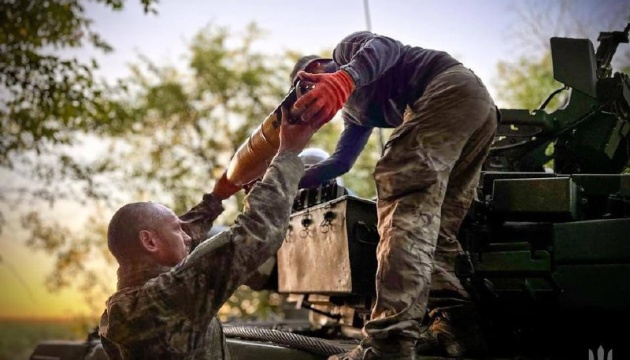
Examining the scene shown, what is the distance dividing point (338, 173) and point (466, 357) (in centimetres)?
160

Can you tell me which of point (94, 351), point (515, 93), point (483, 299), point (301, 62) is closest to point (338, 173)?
point (301, 62)

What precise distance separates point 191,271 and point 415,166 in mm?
1118

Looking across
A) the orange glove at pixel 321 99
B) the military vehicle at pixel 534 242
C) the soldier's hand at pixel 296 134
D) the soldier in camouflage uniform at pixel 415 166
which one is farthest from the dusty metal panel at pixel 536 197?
the soldier's hand at pixel 296 134

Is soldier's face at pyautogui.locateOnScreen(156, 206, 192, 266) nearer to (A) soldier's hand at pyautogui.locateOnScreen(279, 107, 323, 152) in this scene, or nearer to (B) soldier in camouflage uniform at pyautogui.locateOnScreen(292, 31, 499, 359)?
(A) soldier's hand at pyautogui.locateOnScreen(279, 107, 323, 152)

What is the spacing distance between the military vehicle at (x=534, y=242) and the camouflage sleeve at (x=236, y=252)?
91cm

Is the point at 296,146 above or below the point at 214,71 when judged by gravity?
below

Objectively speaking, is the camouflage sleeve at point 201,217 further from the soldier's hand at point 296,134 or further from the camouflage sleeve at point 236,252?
the soldier's hand at point 296,134

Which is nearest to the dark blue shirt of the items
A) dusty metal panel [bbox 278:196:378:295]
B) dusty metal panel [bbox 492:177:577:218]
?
dusty metal panel [bbox 278:196:378:295]

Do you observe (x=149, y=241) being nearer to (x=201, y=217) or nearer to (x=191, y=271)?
(x=191, y=271)

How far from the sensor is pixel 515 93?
57.6 feet

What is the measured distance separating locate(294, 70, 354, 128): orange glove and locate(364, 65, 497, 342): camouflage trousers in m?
0.51

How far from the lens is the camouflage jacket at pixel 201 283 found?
2.81 meters

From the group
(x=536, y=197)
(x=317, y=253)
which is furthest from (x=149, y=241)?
(x=536, y=197)

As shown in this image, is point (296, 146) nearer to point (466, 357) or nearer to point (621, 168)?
point (466, 357)
